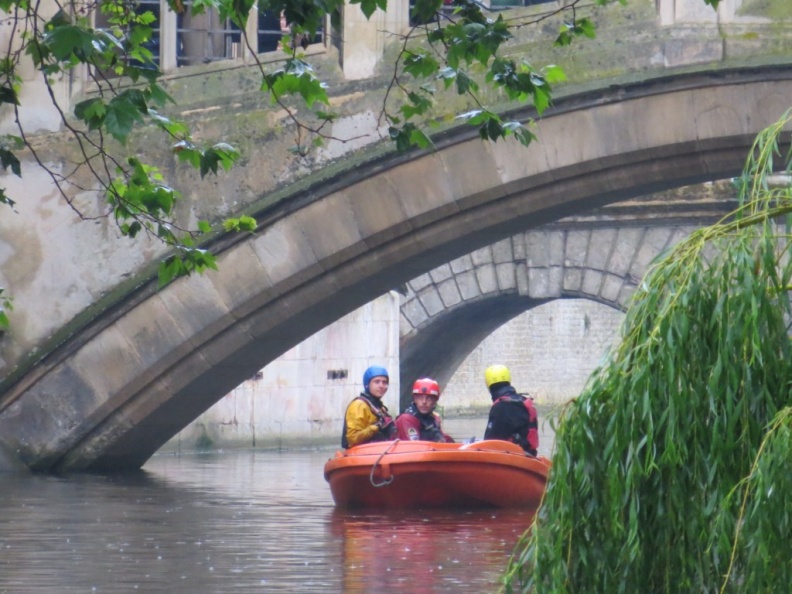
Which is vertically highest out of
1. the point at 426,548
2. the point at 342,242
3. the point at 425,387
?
the point at 342,242

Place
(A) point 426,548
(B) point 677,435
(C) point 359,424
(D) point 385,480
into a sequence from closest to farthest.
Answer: (B) point 677,435 → (A) point 426,548 → (D) point 385,480 → (C) point 359,424

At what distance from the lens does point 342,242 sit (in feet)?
48.1

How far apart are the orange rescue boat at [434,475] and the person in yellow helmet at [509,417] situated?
336mm

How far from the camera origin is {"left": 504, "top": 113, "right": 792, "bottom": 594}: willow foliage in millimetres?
5863

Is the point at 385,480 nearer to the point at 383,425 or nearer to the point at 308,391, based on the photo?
the point at 383,425

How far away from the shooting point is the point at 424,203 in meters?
14.4

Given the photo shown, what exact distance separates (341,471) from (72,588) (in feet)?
16.4

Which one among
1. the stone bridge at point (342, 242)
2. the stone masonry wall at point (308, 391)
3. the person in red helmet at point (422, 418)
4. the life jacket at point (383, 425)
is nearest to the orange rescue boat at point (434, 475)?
the life jacket at point (383, 425)

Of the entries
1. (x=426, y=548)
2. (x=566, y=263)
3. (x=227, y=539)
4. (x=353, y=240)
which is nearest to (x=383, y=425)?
(x=353, y=240)

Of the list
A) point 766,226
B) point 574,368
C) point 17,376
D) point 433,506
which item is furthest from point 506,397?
point 574,368

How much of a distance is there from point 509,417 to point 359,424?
1206 mm

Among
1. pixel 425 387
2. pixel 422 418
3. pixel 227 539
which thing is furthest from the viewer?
pixel 422 418

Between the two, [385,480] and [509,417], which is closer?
A: [385,480]

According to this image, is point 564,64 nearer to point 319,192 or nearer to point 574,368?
point 319,192
